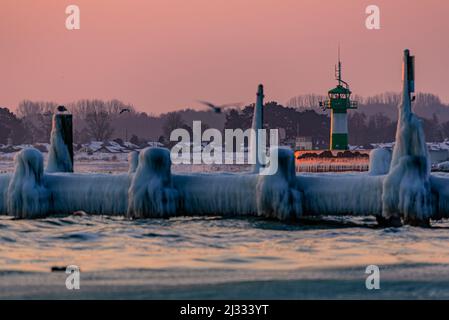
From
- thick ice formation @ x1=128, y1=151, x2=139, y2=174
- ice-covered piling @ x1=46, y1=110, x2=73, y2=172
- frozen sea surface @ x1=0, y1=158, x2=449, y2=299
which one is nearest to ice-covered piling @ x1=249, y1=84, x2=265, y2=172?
frozen sea surface @ x1=0, y1=158, x2=449, y2=299

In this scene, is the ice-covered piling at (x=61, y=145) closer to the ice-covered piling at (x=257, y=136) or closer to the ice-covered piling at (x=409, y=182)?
the ice-covered piling at (x=257, y=136)

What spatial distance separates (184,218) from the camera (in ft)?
83.5

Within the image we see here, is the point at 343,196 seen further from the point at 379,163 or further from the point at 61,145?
the point at 61,145

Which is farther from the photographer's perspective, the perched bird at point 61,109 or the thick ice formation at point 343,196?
Answer: the perched bird at point 61,109

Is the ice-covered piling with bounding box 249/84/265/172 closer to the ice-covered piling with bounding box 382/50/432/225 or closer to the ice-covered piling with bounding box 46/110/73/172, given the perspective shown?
the ice-covered piling with bounding box 382/50/432/225

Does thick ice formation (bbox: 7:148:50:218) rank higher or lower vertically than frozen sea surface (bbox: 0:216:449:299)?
higher

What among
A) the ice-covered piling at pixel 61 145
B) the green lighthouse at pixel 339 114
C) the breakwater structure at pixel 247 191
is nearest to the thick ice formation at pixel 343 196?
the breakwater structure at pixel 247 191

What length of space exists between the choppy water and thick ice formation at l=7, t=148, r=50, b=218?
0.44 m

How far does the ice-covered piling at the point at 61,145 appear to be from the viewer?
100 ft

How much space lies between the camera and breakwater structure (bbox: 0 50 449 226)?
2403cm

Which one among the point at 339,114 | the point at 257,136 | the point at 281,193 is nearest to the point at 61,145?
the point at 257,136

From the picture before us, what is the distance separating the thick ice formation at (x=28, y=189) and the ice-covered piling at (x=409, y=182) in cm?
931

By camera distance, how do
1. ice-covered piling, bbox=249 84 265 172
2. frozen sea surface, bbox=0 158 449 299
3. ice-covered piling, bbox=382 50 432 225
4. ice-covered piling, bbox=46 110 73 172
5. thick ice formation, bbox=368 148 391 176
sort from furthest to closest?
ice-covered piling, bbox=46 110 73 172 → ice-covered piling, bbox=249 84 265 172 → thick ice formation, bbox=368 148 391 176 → ice-covered piling, bbox=382 50 432 225 → frozen sea surface, bbox=0 158 449 299
